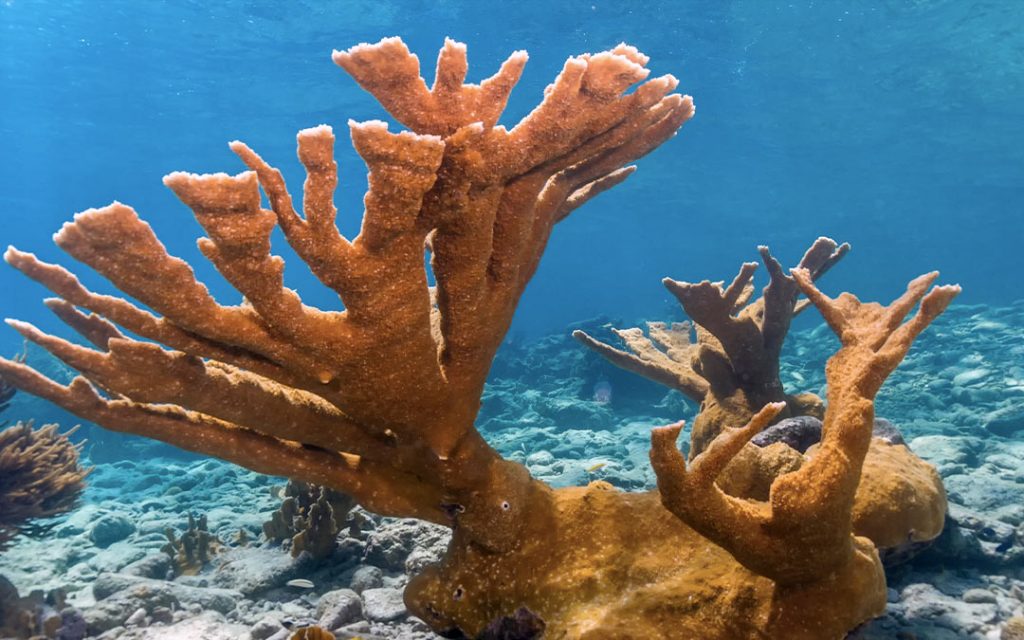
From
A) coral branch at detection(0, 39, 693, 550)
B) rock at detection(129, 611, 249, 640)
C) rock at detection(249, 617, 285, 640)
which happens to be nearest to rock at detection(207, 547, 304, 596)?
rock at detection(129, 611, 249, 640)

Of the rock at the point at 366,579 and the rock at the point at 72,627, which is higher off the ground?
the rock at the point at 366,579

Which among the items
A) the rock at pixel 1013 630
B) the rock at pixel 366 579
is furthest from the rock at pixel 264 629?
the rock at pixel 1013 630

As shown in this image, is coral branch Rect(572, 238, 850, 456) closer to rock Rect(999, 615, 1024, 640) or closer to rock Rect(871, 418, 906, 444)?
rock Rect(871, 418, 906, 444)

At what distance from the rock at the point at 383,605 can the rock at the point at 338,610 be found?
0.07 meters

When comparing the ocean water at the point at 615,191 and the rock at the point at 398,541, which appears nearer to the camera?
the rock at the point at 398,541

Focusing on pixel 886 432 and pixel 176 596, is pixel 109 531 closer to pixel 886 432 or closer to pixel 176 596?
pixel 176 596

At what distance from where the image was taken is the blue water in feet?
86.1

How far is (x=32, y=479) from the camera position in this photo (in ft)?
17.0

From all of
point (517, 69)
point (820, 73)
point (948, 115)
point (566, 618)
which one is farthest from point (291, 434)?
point (948, 115)

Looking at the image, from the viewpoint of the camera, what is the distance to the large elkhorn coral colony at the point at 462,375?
170 centimetres

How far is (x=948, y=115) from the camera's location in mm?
36656

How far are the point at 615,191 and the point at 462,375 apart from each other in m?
50.2

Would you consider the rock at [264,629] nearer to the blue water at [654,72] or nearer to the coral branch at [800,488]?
the coral branch at [800,488]

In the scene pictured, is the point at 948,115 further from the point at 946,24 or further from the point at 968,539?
the point at 968,539
